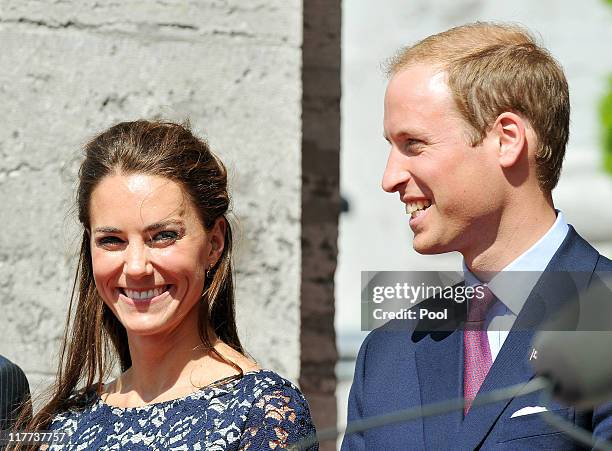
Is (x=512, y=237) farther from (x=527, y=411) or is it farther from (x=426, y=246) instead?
(x=527, y=411)

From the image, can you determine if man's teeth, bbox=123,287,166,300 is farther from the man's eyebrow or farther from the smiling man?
the smiling man

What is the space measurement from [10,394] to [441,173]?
1093 millimetres

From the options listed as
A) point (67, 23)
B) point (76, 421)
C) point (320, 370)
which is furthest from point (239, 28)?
point (76, 421)

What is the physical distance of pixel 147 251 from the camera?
2.46 meters

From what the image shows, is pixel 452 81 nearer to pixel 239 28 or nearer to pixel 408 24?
pixel 239 28

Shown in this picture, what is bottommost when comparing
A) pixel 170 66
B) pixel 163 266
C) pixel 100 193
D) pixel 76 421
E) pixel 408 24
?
pixel 76 421

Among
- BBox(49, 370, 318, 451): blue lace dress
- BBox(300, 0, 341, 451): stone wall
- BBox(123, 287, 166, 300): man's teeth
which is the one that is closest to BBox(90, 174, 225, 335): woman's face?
BBox(123, 287, 166, 300): man's teeth

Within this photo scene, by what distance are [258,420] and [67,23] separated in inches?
55.3

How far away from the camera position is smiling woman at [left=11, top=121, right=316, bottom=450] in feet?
7.89

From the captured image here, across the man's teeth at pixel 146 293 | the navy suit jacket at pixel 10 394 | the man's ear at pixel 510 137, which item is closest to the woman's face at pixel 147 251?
the man's teeth at pixel 146 293

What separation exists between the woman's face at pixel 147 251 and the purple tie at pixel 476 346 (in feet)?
1.94

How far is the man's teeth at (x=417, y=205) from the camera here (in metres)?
2.20

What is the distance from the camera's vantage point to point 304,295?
3.43m

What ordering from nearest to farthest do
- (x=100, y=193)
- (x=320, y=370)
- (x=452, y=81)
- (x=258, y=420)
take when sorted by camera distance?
(x=452, y=81), (x=258, y=420), (x=100, y=193), (x=320, y=370)
